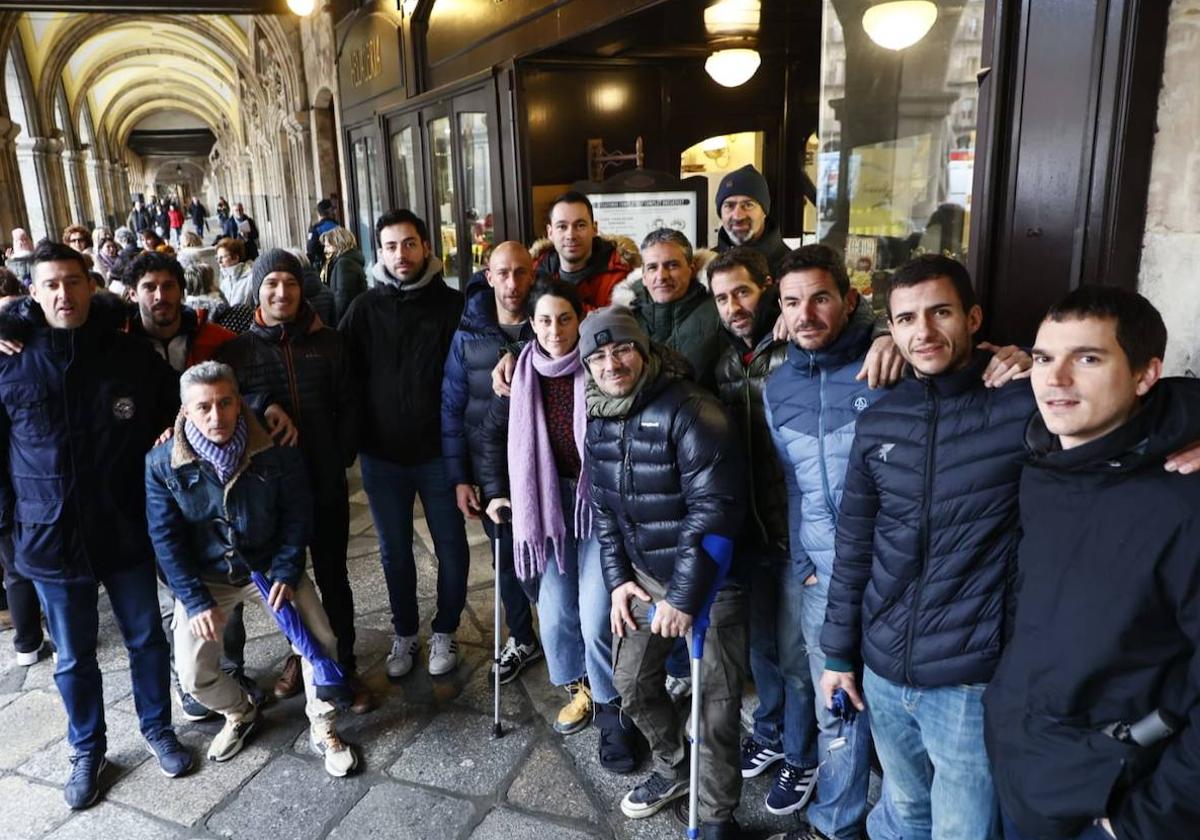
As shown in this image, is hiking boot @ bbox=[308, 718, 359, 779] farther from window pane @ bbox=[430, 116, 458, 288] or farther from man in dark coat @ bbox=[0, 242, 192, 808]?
window pane @ bbox=[430, 116, 458, 288]

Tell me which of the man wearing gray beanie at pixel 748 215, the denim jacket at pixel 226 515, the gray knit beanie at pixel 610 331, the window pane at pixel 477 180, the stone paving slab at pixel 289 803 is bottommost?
the stone paving slab at pixel 289 803

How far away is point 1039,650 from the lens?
169 centimetres

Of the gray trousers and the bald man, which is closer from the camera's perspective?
the gray trousers

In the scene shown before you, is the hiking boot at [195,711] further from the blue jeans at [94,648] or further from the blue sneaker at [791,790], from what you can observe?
the blue sneaker at [791,790]

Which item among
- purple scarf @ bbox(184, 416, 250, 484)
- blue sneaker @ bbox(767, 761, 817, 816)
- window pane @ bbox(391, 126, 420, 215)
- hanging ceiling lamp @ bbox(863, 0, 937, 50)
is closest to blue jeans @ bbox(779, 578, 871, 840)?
blue sneaker @ bbox(767, 761, 817, 816)

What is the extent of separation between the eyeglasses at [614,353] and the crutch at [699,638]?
627mm

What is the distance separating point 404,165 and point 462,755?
281 inches

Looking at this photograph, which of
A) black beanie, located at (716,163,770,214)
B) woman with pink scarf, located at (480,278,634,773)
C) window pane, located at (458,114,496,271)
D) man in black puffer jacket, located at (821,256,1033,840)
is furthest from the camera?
window pane, located at (458,114,496,271)

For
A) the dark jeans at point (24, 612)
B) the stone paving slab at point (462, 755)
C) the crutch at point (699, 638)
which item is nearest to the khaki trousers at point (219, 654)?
the stone paving slab at point (462, 755)

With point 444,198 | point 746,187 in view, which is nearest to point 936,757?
point 746,187

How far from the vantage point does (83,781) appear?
10.3 feet

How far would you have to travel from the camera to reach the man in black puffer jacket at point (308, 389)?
3.38 metres

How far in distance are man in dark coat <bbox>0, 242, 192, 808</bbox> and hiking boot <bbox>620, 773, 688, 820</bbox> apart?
1841 mm

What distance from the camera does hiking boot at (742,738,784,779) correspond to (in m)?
3.13
